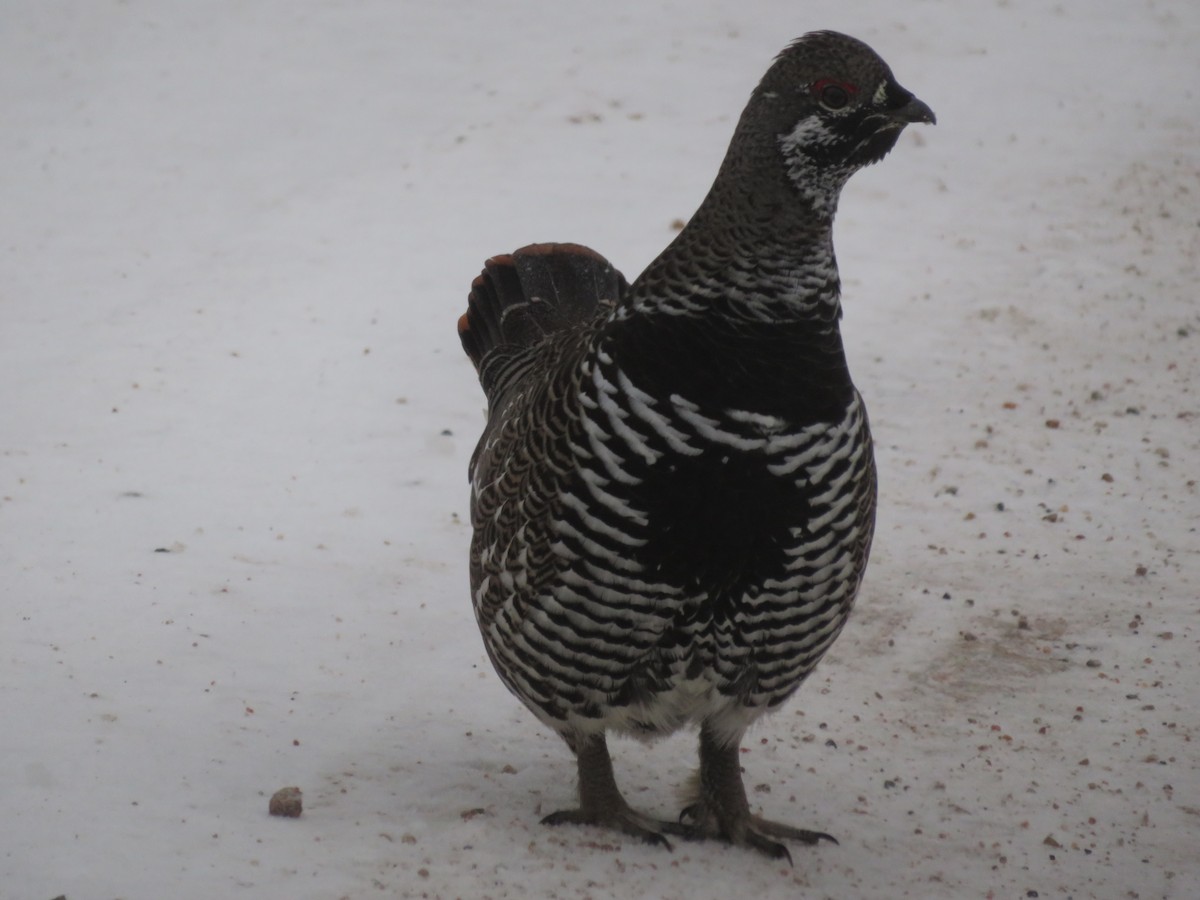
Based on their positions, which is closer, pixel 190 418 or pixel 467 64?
pixel 190 418

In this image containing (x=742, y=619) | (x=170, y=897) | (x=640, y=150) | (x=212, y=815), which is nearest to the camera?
(x=170, y=897)

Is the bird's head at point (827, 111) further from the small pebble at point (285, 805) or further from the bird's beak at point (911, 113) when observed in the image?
the small pebble at point (285, 805)

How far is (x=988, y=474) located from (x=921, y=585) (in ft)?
3.16

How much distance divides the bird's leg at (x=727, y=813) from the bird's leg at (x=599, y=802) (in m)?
0.14

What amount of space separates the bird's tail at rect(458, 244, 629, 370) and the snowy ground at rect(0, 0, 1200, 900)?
1225 millimetres

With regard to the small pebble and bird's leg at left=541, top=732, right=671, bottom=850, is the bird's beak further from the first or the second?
the small pebble

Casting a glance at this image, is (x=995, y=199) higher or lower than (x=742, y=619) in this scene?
higher

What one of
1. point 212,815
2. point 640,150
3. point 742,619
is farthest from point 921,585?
point 640,150

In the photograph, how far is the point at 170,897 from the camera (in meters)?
3.21

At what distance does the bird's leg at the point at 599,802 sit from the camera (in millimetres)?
3838

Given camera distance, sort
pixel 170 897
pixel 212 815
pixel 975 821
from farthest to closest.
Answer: pixel 975 821, pixel 212 815, pixel 170 897

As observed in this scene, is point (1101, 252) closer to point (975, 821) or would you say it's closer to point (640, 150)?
point (640, 150)

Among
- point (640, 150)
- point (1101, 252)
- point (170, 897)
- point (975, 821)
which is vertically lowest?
point (975, 821)

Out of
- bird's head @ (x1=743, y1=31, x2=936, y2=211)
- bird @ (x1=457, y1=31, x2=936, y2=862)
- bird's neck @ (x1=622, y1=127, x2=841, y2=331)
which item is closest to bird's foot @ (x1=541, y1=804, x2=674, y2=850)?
bird @ (x1=457, y1=31, x2=936, y2=862)
